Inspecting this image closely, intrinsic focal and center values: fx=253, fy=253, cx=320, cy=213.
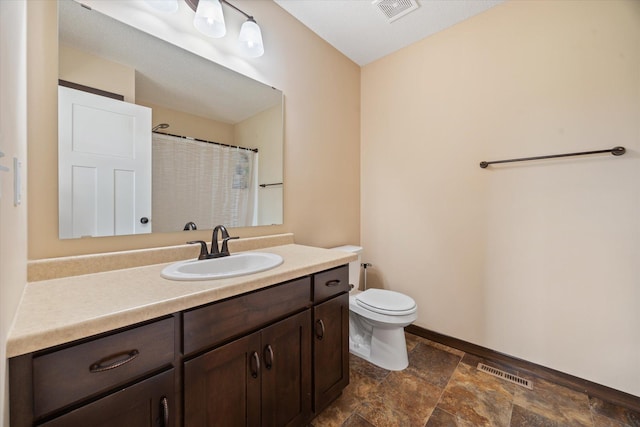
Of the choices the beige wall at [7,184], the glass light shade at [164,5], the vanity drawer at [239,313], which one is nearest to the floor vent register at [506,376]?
the vanity drawer at [239,313]

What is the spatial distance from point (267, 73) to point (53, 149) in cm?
121

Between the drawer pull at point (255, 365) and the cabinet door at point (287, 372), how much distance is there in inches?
1.2

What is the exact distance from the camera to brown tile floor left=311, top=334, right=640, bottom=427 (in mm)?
1301

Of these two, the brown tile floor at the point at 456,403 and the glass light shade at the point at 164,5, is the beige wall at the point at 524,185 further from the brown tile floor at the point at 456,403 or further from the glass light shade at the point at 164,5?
the glass light shade at the point at 164,5

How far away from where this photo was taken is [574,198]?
152 centimetres

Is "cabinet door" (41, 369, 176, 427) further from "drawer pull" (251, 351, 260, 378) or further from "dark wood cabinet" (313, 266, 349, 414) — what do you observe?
"dark wood cabinet" (313, 266, 349, 414)

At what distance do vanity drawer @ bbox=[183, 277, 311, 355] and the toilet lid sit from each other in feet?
2.39

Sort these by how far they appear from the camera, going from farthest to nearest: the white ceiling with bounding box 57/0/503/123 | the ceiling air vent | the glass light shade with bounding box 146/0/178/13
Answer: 1. the ceiling air vent
2. the glass light shade with bounding box 146/0/178/13
3. the white ceiling with bounding box 57/0/503/123

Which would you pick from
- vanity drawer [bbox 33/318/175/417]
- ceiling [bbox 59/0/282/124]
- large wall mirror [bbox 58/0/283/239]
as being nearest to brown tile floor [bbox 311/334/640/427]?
vanity drawer [bbox 33/318/175/417]

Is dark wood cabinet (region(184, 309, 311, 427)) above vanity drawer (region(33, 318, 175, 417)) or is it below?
below

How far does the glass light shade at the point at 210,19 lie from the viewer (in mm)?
1308

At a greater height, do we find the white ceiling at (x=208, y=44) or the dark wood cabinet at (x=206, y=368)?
the white ceiling at (x=208, y=44)

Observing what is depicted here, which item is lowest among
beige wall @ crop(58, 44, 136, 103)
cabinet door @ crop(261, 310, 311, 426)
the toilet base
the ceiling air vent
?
the toilet base

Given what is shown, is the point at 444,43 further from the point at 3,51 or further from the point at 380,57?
the point at 3,51
